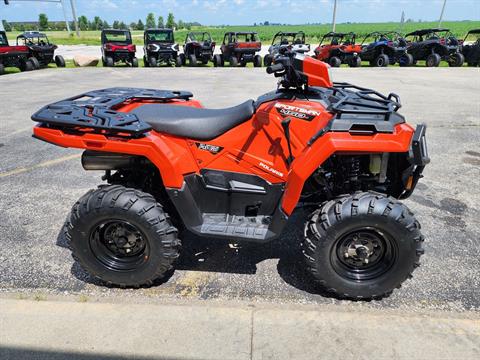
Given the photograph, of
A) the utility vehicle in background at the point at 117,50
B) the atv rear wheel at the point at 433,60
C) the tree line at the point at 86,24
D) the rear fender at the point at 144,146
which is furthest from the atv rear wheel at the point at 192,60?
the tree line at the point at 86,24

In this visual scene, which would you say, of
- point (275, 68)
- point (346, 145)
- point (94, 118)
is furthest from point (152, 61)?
point (346, 145)

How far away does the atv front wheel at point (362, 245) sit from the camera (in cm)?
240

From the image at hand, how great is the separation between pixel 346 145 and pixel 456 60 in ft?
64.2

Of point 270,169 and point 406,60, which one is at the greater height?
point 270,169

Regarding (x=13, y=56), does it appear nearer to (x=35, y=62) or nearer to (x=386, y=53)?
(x=35, y=62)

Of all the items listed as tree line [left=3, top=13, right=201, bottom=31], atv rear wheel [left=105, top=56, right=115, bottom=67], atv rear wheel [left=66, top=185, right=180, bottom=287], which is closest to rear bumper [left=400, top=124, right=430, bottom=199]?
atv rear wheel [left=66, top=185, right=180, bottom=287]

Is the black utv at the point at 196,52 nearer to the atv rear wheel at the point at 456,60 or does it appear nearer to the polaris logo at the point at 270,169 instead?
the atv rear wheel at the point at 456,60

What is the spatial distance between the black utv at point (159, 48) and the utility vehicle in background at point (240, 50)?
2.21 metres

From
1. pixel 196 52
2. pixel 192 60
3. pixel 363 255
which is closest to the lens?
pixel 363 255

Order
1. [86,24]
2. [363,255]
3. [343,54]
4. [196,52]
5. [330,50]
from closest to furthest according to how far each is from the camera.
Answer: [363,255] → [343,54] → [330,50] → [196,52] → [86,24]

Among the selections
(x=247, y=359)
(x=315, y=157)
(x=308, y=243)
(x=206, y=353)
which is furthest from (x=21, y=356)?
(x=315, y=157)

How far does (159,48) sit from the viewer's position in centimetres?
1909

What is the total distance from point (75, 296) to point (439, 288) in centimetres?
270

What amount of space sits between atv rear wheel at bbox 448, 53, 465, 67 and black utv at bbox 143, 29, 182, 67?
13713mm
